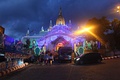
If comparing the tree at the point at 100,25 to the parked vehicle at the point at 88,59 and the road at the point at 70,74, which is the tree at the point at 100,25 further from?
the road at the point at 70,74

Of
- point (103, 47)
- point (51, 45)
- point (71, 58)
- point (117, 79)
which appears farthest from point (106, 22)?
point (117, 79)

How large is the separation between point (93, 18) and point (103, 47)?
30.7 feet

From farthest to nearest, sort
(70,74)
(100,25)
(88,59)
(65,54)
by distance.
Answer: (100,25) < (65,54) < (88,59) < (70,74)

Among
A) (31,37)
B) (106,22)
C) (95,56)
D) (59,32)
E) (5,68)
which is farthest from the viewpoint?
(31,37)

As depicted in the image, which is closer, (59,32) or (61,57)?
(61,57)

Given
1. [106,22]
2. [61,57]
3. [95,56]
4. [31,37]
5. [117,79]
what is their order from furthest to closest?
1. [31,37]
2. [106,22]
3. [61,57]
4. [95,56]
5. [117,79]

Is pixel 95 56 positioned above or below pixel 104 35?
below

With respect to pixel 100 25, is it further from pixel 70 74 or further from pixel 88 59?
pixel 70 74

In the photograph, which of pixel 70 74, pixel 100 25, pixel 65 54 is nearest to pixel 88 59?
pixel 65 54

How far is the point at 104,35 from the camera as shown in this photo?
47.8 m

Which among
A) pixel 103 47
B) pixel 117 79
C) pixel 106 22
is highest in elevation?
pixel 106 22

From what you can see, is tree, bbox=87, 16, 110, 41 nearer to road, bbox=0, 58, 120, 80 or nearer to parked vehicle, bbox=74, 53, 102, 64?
parked vehicle, bbox=74, 53, 102, 64

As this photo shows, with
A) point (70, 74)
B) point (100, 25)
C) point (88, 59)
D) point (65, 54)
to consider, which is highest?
point (100, 25)

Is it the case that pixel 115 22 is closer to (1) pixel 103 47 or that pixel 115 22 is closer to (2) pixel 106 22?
(2) pixel 106 22
